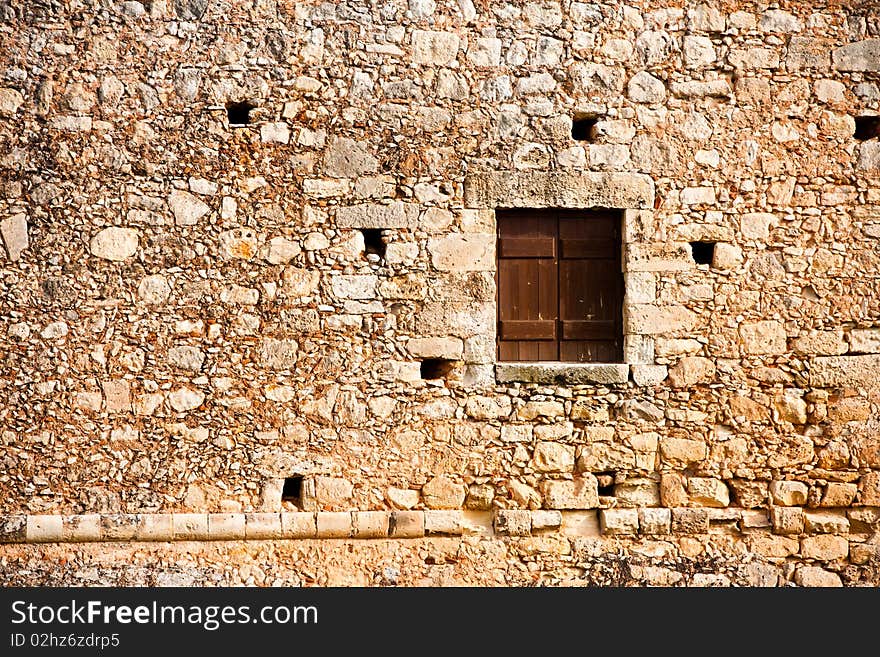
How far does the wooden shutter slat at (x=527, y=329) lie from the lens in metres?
5.56

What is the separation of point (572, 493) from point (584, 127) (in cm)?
232

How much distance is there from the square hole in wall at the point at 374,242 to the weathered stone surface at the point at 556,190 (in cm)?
58

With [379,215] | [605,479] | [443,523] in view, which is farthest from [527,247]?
[443,523]

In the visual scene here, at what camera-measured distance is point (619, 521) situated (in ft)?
18.0

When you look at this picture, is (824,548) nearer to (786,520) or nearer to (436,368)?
(786,520)

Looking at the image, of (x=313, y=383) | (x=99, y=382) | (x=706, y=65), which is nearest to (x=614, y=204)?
(x=706, y=65)

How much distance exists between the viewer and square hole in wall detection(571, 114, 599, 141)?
553 centimetres

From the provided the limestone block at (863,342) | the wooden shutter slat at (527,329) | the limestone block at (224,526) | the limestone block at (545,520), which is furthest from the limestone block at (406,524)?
the limestone block at (863,342)

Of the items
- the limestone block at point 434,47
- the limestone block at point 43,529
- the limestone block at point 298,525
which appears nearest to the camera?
the limestone block at point 43,529

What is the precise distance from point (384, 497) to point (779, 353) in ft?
8.68

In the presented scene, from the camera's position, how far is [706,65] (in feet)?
18.2

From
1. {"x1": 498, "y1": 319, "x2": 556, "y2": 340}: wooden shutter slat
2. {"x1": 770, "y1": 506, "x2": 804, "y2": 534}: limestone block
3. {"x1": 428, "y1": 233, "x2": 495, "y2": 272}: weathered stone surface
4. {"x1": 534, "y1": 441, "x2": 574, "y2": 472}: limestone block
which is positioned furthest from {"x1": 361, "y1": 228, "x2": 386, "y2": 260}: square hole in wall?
{"x1": 770, "y1": 506, "x2": 804, "y2": 534}: limestone block

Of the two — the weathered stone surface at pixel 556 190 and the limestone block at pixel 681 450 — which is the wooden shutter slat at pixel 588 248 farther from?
the limestone block at pixel 681 450

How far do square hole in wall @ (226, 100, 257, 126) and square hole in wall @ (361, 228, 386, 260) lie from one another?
1.00 meters
